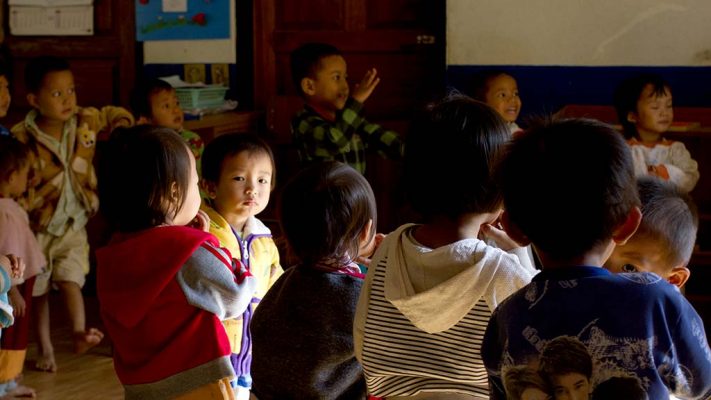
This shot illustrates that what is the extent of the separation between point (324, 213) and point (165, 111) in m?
2.71

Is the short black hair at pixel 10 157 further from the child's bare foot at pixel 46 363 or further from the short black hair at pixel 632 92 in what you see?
the short black hair at pixel 632 92

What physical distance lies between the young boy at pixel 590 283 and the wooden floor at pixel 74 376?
257 cm

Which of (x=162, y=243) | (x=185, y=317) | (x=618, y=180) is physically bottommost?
(x=185, y=317)

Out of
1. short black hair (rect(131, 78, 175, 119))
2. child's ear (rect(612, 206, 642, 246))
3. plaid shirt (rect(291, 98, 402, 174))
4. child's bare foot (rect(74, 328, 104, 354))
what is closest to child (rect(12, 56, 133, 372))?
child's bare foot (rect(74, 328, 104, 354))

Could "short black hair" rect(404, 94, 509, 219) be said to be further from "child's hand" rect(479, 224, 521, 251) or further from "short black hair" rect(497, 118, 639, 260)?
"short black hair" rect(497, 118, 639, 260)

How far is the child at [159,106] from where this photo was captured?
4.48 meters

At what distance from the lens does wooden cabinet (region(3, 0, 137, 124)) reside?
5.65 m

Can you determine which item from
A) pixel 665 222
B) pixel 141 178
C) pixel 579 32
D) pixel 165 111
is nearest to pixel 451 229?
pixel 665 222

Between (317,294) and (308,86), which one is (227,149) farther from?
(308,86)

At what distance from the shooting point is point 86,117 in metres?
4.46

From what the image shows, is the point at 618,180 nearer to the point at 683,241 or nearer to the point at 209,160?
the point at 683,241

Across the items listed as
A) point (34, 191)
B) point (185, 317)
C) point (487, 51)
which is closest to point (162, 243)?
point (185, 317)

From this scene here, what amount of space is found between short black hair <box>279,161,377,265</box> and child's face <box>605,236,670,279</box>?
492mm

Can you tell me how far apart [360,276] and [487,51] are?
9.88 ft
